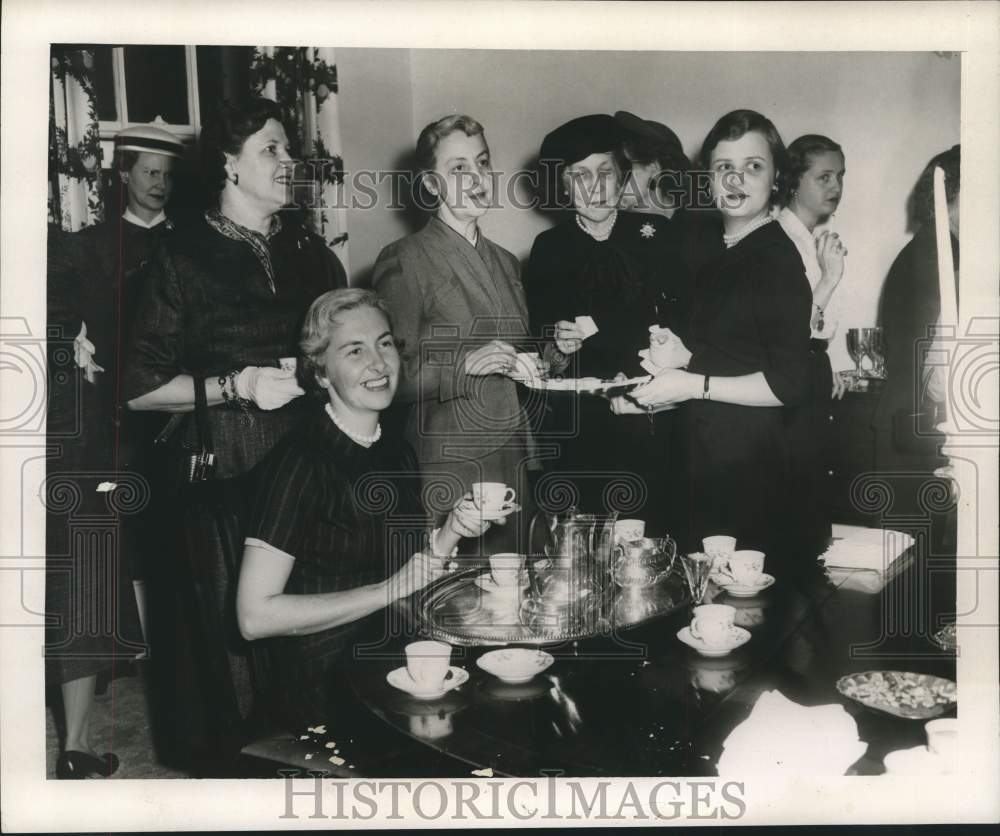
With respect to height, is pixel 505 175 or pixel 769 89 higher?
pixel 769 89

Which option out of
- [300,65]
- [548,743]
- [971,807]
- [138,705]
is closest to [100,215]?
[300,65]

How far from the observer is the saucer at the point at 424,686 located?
6.86 ft

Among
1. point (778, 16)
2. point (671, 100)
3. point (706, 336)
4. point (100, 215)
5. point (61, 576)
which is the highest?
point (778, 16)

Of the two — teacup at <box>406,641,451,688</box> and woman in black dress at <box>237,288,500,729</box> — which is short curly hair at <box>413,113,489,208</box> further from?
teacup at <box>406,641,451,688</box>

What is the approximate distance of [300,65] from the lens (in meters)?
2.40

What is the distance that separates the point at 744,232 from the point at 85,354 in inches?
63.4

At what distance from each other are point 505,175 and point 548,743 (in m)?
1.30

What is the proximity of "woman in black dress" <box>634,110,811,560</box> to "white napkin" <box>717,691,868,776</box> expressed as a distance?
45 cm

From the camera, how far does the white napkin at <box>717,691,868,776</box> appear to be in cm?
242

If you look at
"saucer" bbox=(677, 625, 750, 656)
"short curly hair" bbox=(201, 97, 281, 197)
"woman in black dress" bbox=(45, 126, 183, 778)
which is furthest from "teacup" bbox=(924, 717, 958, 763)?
"short curly hair" bbox=(201, 97, 281, 197)

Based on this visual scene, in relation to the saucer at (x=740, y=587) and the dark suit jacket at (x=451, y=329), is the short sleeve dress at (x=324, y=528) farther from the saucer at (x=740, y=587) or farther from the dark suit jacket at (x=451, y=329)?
the saucer at (x=740, y=587)

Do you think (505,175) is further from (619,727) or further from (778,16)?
(619,727)

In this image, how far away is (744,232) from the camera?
8.09 feet

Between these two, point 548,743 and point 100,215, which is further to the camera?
point 100,215
